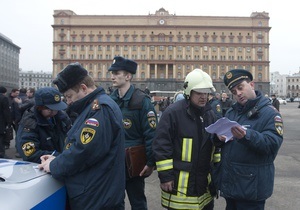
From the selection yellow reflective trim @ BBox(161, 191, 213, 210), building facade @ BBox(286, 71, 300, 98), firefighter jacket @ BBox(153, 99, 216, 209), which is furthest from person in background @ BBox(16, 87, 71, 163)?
building facade @ BBox(286, 71, 300, 98)

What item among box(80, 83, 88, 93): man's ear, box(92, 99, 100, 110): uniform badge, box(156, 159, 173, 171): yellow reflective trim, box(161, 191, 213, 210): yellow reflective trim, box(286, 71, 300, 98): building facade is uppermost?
box(286, 71, 300, 98): building facade

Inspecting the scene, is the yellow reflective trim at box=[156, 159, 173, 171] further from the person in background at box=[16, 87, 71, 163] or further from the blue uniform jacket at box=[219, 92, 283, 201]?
the person in background at box=[16, 87, 71, 163]

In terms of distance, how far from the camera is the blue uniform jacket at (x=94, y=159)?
217 cm

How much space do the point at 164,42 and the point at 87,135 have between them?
8832 cm

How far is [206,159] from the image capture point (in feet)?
9.87

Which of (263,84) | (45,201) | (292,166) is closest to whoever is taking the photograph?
(45,201)

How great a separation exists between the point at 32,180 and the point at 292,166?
7118mm

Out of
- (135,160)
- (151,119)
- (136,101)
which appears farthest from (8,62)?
(135,160)

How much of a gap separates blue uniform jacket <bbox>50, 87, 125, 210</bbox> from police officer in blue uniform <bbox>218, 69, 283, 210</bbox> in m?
1.01

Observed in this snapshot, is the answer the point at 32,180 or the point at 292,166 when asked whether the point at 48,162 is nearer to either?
the point at 32,180

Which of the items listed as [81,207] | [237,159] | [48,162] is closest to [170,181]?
[237,159]

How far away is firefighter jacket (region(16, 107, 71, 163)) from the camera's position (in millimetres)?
2971

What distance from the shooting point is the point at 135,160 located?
3.37 metres

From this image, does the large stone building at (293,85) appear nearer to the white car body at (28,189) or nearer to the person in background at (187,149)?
the person in background at (187,149)
